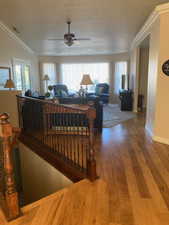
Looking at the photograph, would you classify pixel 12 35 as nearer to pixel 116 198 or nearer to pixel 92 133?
pixel 92 133

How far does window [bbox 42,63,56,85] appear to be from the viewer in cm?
1021

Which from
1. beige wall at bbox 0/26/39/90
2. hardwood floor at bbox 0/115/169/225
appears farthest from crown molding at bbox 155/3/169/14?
beige wall at bbox 0/26/39/90

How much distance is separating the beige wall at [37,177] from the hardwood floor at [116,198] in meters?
0.67

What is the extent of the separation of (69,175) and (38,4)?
10.8 ft

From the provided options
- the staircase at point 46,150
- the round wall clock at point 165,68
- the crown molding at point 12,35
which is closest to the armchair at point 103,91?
the crown molding at point 12,35

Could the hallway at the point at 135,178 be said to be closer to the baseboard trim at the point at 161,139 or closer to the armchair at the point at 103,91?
the baseboard trim at the point at 161,139

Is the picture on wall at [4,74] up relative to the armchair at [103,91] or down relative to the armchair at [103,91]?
up

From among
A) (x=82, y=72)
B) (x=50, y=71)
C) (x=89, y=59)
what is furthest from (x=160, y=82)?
(x=50, y=71)

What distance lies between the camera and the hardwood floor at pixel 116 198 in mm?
1840

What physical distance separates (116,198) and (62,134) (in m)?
2.00

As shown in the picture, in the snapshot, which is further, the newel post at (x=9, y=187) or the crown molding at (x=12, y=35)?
the crown molding at (x=12, y=35)

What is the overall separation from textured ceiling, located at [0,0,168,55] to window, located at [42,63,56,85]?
4205 mm

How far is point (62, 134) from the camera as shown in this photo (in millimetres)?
3879

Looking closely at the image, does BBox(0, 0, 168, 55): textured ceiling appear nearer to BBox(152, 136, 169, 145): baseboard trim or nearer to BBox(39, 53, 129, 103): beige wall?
BBox(152, 136, 169, 145): baseboard trim
